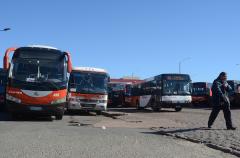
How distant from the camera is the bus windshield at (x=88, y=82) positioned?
26.4 metres

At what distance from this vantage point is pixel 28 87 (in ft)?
65.9

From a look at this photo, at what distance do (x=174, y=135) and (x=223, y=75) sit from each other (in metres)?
2.97

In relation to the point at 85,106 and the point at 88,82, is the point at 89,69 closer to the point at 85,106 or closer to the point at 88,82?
the point at 88,82

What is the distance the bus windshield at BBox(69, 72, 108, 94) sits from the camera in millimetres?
26438

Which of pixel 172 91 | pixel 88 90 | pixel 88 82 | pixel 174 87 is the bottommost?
pixel 88 90

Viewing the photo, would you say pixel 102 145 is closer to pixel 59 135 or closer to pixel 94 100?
pixel 59 135

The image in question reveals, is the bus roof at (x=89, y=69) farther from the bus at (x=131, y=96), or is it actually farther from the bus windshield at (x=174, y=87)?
the bus at (x=131, y=96)

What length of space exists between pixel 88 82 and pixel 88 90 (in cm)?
55

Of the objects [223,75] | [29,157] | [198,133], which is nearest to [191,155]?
[29,157]

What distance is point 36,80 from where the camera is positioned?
20328 mm

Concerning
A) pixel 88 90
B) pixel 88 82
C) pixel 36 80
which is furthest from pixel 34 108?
pixel 88 82

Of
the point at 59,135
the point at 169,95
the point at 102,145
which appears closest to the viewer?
the point at 102,145

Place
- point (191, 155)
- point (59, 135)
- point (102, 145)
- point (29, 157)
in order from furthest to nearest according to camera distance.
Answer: point (59, 135)
point (102, 145)
point (191, 155)
point (29, 157)

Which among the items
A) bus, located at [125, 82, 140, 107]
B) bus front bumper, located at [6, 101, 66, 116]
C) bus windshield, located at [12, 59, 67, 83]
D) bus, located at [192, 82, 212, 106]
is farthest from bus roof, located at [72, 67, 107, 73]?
bus, located at [192, 82, 212, 106]
